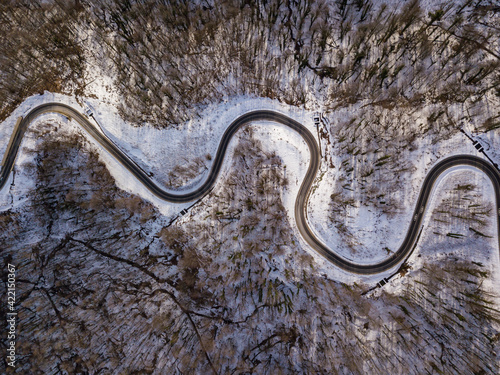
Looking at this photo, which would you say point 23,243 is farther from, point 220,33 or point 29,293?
point 220,33

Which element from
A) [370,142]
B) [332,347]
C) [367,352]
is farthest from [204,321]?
[370,142]

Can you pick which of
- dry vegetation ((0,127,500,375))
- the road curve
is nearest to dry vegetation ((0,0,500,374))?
dry vegetation ((0,127,500,375))

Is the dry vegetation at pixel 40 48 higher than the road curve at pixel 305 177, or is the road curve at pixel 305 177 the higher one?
the dry vegetation at pixel 40 48

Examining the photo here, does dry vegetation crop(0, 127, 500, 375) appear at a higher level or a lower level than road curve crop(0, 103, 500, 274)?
lower

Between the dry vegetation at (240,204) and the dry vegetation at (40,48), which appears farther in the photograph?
the dry vegetation at (40,48)

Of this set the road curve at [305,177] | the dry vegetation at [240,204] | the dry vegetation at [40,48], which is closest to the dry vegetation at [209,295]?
the dry vegetation at [240,204]

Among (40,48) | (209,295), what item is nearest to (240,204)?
(209,295)

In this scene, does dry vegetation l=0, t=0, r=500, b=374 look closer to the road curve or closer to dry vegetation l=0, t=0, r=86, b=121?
dry vegetation l=0, t=0, r=86, b=121

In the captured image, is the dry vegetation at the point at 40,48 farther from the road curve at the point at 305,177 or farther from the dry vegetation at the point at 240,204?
the road curve at the point at 305,177

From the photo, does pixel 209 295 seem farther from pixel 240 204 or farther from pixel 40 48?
pixel 40 48
